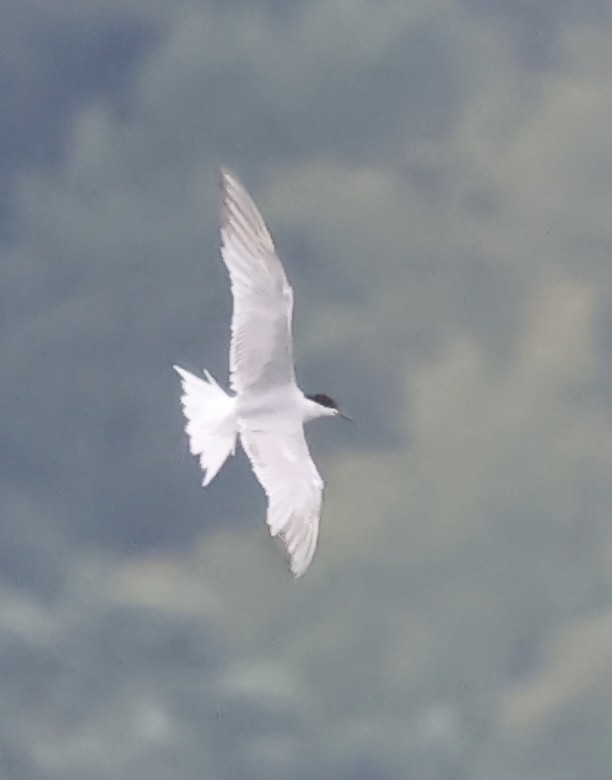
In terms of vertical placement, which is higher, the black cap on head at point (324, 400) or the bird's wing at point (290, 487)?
the black cap on head at point (324, 400)

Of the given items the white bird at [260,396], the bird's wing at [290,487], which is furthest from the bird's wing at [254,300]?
the bird's wing at [290,487]

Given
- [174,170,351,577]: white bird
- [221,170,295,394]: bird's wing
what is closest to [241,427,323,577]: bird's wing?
[174,170,351,577]: white bird

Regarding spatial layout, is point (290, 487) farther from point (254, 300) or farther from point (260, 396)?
point (254, 300)

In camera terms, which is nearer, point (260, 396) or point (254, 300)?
point (254, 300)

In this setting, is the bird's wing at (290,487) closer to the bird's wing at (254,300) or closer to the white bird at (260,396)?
the white bird at (260,396)

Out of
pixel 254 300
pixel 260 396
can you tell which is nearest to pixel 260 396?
pixel 260 396

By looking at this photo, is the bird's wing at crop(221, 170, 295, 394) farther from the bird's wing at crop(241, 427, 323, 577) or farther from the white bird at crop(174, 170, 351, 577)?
the bird's wing at crop(241, 427, 323, 577)

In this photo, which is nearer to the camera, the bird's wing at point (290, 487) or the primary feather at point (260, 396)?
the bird's wing at point (290, 487)
